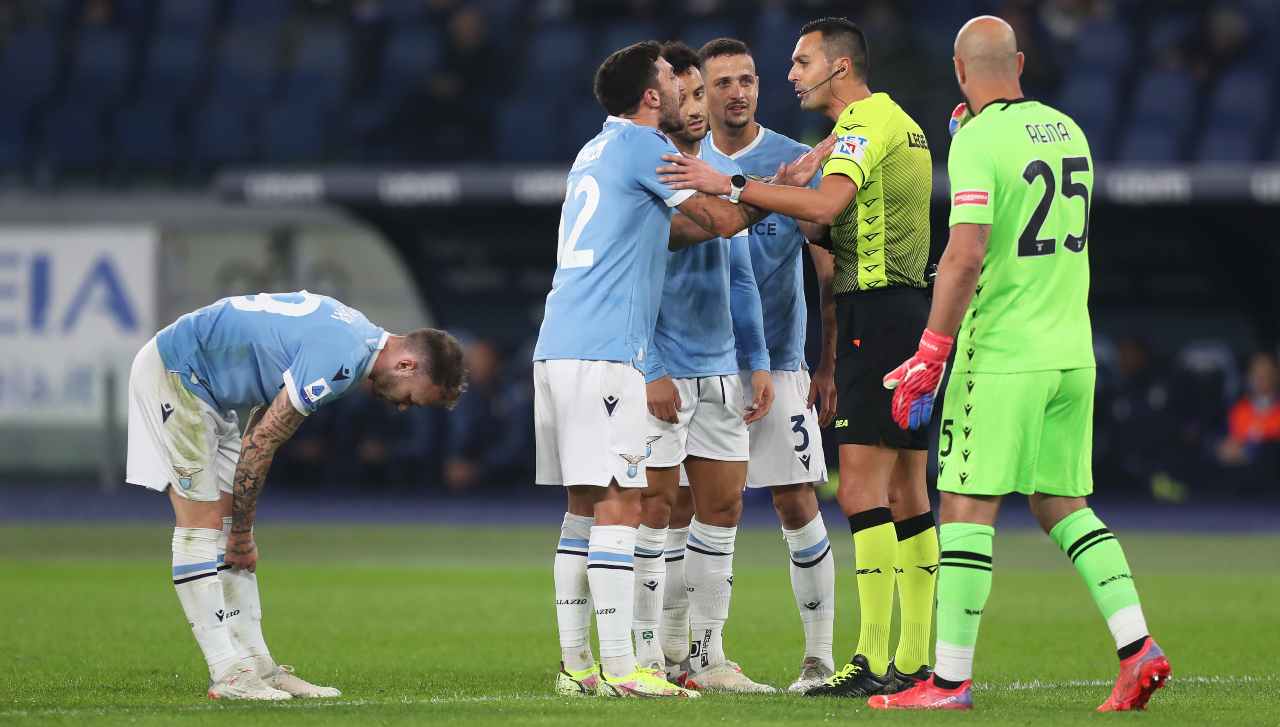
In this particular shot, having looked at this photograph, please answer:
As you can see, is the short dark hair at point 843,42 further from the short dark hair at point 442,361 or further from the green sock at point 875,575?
the short dark hair at point 442,361

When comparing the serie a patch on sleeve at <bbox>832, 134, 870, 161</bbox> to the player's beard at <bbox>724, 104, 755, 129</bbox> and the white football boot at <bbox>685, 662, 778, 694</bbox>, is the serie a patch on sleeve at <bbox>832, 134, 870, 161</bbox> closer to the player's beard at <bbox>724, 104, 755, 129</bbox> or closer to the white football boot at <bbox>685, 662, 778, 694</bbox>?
the player's beard at <bbox>724, 104, 755, 129</bbox>

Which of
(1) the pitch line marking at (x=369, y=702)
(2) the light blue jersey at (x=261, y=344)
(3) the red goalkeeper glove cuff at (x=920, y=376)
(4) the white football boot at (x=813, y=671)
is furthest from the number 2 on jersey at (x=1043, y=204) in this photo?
(2) the light blue jersey at (x=261, y=344)

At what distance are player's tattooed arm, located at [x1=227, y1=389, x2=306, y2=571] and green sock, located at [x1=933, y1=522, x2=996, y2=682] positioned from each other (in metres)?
2.58

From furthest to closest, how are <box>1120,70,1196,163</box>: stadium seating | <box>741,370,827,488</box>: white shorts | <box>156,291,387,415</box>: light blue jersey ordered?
<box>1120,70,1196,163</box>: stadium seating → <box>741,370,827,488</box>: white shorts → <box>156,291,387,415</box>: light blue jersey

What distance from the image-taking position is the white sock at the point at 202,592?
24.9 feet

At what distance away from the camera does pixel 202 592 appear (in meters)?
7.58

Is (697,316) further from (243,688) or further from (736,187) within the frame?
(243,688)

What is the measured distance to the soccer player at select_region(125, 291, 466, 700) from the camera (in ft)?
24.5

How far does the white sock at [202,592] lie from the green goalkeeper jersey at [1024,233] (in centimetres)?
312

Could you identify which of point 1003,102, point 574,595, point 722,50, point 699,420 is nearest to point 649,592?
point 574,595

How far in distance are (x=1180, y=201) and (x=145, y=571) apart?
1077 centimetres

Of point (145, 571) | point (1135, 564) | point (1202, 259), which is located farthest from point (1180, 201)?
point (145, 571)

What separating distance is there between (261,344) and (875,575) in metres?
2.70

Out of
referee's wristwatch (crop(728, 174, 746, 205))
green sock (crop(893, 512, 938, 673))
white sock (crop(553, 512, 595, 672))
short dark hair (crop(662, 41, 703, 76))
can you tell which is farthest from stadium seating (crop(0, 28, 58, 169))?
green sock (crop(893, 512, 938, 673))
